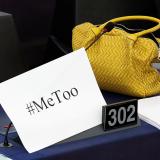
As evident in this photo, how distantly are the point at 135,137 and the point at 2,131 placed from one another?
0.80ft

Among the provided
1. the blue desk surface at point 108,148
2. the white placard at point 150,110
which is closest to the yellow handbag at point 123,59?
the white placard at point 150,110

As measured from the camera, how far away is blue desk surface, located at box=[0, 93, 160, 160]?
0.73 meters

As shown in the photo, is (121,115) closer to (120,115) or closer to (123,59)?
(120,115)

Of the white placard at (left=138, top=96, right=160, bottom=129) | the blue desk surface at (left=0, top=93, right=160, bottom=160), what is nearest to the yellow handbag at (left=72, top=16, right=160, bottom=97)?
the white placard at (left=138, top=96, right=160, bottom=129)

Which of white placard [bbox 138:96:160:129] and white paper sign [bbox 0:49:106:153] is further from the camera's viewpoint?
white placard [bbox 138:96:160:129]

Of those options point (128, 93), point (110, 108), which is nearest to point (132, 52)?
point (128, 93)

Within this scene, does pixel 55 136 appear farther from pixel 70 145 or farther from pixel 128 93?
pixel 128 93

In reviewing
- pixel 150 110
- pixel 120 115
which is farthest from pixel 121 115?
pixel 150 110

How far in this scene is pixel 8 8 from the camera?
163cm

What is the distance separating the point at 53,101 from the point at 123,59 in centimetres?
29

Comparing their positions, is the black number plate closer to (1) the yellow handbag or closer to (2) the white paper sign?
(2) the white paper sign

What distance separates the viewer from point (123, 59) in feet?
3.30

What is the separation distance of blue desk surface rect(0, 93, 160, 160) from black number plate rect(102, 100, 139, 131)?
0.04 feet

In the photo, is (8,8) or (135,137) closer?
(135,137)
